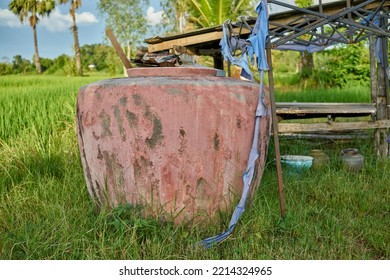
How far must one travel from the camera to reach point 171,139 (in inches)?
126

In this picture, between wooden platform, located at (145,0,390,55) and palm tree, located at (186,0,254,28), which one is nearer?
wooden platform, located at (145,0,390,55)

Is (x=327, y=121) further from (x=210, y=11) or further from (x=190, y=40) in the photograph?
(x=210, y=11)

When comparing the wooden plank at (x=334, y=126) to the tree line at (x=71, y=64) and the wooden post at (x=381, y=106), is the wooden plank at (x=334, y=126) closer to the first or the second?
the wooden post at (x=381, y=106)

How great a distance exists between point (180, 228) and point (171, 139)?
66 cm

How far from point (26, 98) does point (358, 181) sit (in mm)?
5442

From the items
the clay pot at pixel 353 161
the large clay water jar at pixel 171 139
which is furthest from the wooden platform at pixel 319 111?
the large clay water jar at pixel 171 139

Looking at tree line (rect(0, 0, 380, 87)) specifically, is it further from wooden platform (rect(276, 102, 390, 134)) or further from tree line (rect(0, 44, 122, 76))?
wooden platform (rect(276, 102, 390, 134))

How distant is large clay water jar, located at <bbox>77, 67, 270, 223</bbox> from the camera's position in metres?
3.20

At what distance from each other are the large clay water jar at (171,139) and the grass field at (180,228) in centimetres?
Result: 16

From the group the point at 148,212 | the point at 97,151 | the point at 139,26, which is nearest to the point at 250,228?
the point at 148,212

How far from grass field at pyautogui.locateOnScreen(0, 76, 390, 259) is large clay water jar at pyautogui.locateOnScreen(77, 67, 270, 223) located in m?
0.16

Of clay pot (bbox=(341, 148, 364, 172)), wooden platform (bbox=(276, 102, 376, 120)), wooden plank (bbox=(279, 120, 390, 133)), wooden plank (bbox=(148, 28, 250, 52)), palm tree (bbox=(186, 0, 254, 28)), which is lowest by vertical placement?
clay pot (bbox=(341, 148, 364, 172))

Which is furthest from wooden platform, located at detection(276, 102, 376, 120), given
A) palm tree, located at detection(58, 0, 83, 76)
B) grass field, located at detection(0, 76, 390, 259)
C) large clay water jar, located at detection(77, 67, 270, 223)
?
palm tree, located at detection(58, 0, 83, 76)

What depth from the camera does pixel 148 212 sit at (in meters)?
3.33
